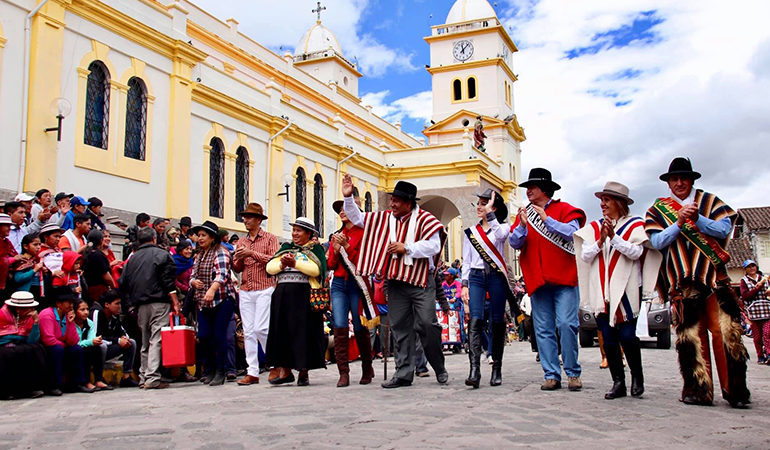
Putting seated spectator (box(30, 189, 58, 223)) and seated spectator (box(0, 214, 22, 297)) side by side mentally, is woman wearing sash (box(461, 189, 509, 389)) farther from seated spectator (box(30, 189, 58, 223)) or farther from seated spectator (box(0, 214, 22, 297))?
seated spectator (box(30, 189, 58, 223))

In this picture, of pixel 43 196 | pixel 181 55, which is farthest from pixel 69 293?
pixel 181 55

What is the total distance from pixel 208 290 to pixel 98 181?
29.4 ft

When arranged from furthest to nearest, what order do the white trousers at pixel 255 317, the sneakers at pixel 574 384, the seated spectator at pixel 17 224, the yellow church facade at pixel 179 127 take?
1. the yellow church facade at pixel 179 127
2. the seated spectator at pixel 17 224
3. the white trousers at pixel 255 317
4. the sneakers at pixel 574 384

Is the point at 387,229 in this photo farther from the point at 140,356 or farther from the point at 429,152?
the point at 429,152

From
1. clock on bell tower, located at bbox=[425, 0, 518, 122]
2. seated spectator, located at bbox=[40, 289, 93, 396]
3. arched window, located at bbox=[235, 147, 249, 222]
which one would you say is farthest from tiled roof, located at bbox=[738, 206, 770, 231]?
seated spectator, located at bbox=[40, 289, 93, 396]

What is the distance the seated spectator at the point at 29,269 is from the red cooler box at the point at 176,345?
4.70 ft

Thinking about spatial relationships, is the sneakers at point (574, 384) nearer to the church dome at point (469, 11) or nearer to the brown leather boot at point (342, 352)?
the brown leather boot at point (342, 352)

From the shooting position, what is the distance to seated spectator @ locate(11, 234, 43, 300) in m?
7.39

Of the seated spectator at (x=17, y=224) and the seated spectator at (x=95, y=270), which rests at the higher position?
the seated spectator at (x=17, y=224)

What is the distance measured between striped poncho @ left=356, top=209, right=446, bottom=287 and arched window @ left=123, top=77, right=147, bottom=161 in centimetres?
1128

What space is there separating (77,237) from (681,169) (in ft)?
23.3

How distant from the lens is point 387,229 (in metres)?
7.23

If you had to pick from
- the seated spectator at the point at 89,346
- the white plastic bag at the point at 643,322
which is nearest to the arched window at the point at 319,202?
the white plastic bag at the point at 643,322

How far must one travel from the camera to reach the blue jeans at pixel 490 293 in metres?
7.18
